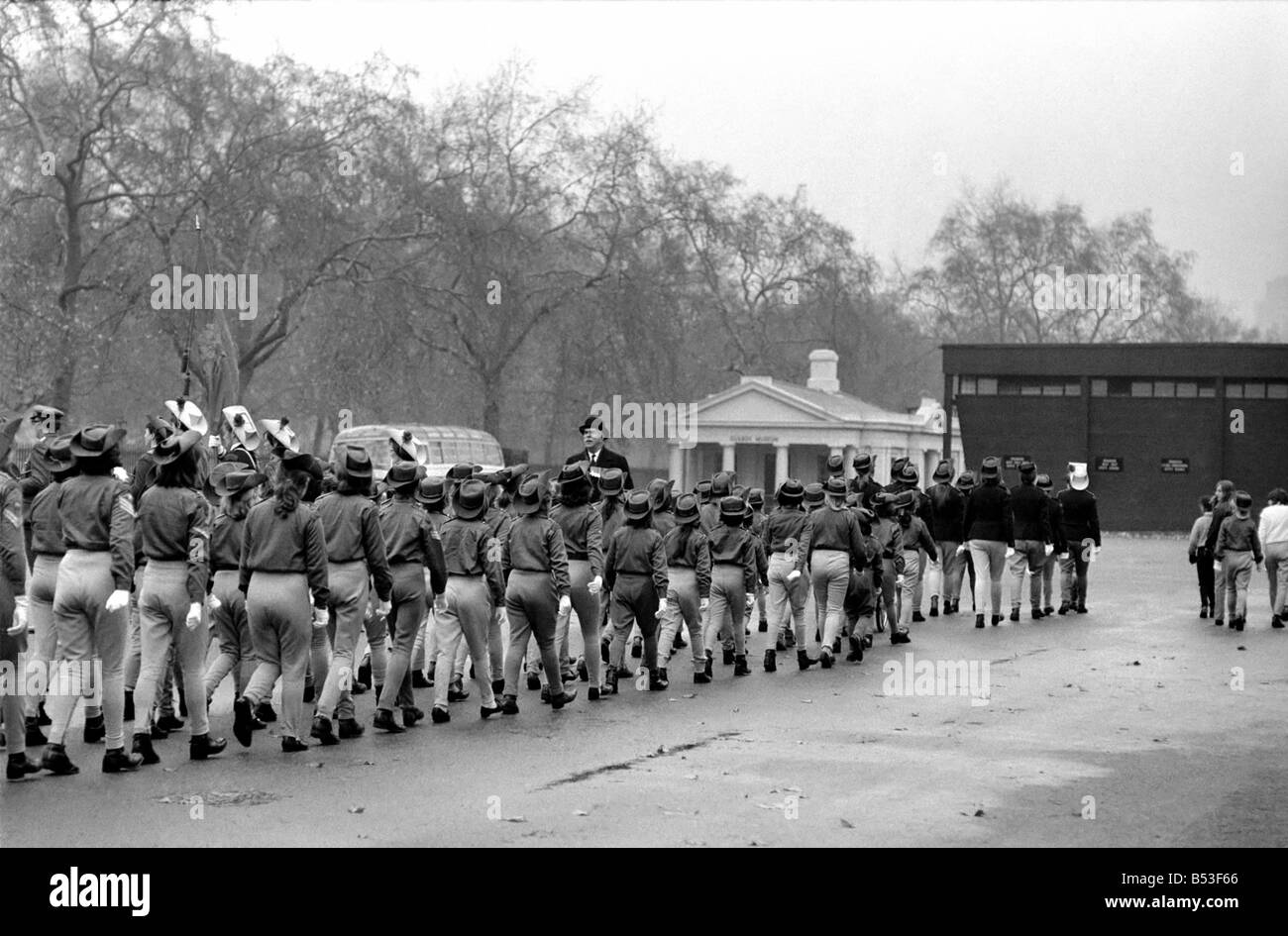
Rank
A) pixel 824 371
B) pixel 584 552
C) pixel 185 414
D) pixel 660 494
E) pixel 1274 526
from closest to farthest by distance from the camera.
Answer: pixel 584 552 < pixel 185 414 < pixel 660 494 < pixel 1274 526 < pixel 824 371

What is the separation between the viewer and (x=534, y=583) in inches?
494

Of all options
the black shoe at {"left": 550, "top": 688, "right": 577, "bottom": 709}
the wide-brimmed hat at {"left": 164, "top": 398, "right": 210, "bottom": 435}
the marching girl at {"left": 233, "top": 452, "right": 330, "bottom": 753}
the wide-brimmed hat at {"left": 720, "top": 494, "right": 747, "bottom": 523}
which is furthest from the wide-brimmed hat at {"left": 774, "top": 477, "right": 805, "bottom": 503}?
the marching girl at {"left": 233, "top": 452, "right": 330, "bottom": 753}

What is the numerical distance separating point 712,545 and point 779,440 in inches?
1824

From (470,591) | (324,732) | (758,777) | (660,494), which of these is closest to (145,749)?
(324,732)

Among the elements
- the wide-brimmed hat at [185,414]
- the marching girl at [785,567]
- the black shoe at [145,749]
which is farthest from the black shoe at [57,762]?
the marching girl at [785,567]

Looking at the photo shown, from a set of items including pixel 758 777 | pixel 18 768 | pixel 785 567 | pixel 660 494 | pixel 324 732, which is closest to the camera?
pixel 18 768

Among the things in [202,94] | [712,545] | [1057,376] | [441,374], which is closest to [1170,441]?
[1057,376]

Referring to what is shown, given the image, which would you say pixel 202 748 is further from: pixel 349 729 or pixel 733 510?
pixel 733 510

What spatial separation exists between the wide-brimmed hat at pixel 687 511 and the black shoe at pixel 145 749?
5.75 meters

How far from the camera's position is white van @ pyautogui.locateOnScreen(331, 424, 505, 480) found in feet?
128

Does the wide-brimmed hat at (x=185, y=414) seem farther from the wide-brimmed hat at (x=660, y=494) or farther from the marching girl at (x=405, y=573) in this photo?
the wide-brimmed hat at (x=660, y=494)

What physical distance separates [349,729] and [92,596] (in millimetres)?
2210

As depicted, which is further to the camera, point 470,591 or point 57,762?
point 470,591

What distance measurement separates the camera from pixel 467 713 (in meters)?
12.5
